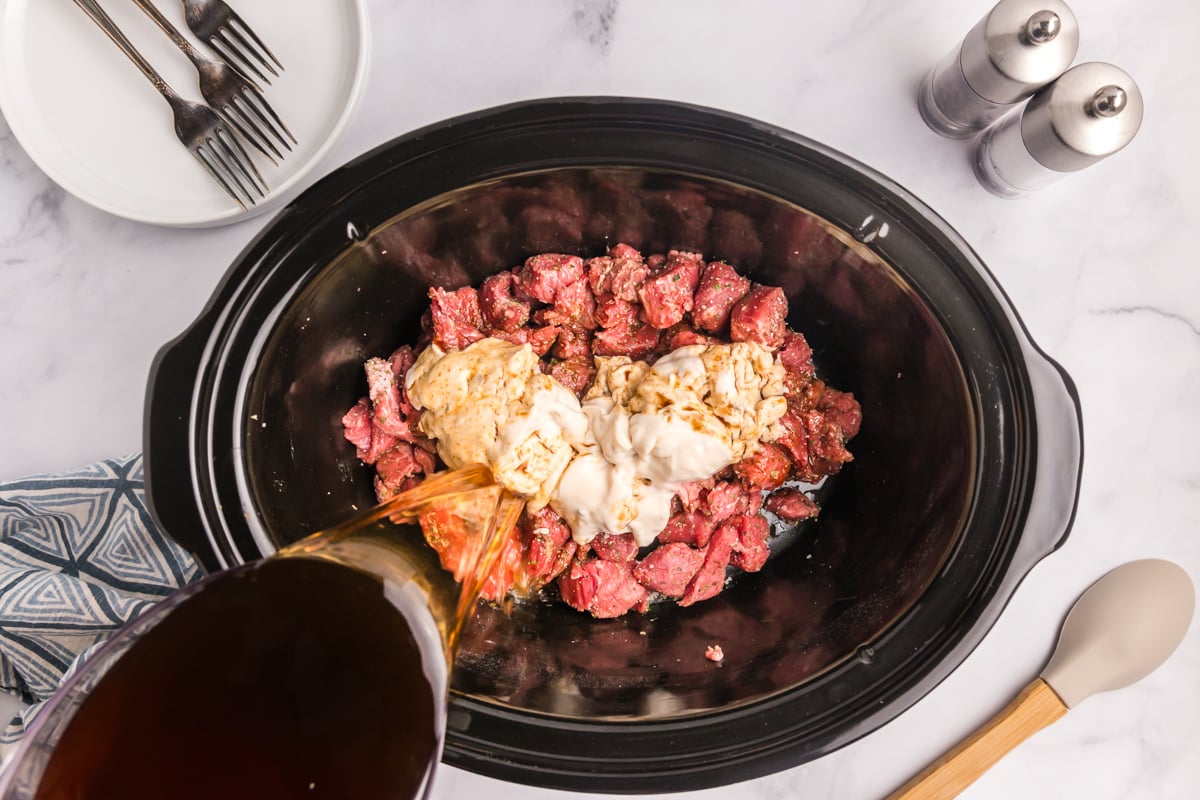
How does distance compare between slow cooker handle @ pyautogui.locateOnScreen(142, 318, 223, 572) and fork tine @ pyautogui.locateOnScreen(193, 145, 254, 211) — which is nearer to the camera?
slow cooker handle @ pyautogui.locateOnScreen(142, 318, 223, 572)

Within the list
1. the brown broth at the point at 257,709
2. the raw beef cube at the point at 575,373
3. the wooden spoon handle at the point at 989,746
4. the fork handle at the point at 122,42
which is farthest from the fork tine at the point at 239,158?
the wooden spoon handle at the point at 989,746

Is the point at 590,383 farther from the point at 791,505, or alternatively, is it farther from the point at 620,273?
the point at 791,505

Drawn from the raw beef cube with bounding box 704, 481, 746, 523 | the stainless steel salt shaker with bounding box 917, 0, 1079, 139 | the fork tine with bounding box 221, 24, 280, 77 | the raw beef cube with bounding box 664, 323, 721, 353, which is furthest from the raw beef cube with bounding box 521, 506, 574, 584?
the stainless steel salt shaker with bounding box 917, 0, 1079, 139

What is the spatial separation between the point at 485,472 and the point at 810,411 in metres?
0.57

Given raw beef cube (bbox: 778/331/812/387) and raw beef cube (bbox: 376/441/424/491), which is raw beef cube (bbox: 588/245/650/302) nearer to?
raw beef cube (bbox: 778/331/812/387)

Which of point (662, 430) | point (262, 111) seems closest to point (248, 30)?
point (262, 111)

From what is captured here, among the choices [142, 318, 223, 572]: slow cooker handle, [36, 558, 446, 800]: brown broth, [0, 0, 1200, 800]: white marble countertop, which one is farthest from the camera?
[0, 0, 1200, 800]: white marble countertop

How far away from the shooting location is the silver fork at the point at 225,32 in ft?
4.20

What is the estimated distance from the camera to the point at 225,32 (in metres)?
1.31

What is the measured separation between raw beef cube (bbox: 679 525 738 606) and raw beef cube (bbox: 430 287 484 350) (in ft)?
1.76

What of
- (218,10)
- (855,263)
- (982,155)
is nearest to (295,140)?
(218,10)

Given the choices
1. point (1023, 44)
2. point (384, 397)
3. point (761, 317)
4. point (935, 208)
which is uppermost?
point (1023, 44)

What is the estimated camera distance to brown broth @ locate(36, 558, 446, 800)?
766mm

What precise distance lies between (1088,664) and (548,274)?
119 cm
